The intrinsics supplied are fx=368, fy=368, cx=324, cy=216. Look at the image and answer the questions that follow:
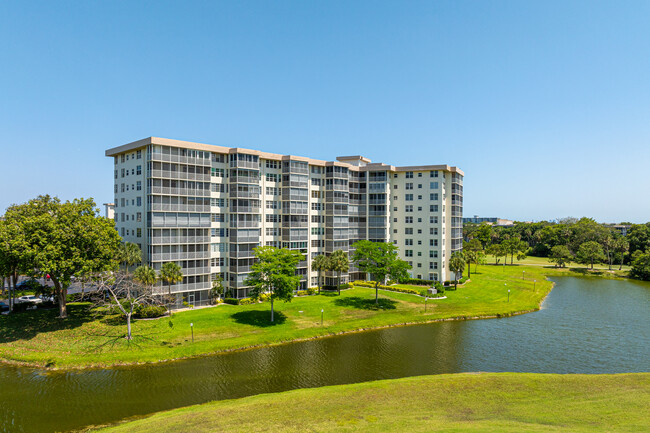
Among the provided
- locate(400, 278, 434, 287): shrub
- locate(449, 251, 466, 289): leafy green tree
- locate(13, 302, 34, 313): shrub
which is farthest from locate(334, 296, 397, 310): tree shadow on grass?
locate(13, 302, 34, 313): shrub

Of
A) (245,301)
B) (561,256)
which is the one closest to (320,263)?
(245,301)

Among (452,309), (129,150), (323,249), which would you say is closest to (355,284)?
(323,249)

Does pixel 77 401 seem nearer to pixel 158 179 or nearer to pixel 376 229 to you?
pixel 158 179

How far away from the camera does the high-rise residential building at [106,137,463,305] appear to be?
58156mm

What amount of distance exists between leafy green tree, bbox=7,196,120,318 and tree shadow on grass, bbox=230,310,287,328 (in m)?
18.5

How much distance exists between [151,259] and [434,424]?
4641 centimetres

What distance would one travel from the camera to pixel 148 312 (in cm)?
5278

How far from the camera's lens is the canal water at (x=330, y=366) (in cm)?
3083

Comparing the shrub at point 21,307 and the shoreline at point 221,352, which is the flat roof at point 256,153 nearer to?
the shrub at point 21,307

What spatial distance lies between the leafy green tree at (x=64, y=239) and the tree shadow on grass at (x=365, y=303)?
120ft

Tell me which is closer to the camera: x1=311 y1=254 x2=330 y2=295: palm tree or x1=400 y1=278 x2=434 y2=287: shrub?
x1=311 y1=254 x2=330 y2=295: palm tree

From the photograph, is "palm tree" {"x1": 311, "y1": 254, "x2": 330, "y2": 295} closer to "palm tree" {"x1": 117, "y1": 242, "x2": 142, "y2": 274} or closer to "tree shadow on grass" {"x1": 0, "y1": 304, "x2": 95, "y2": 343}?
"palm tree" {"x1": 117, "y1": 242, "x2": 142, "y2": 274}

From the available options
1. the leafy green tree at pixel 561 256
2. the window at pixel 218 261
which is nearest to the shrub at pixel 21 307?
the window at pixel 218 261

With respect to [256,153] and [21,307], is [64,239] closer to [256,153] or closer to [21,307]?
[21,307]
